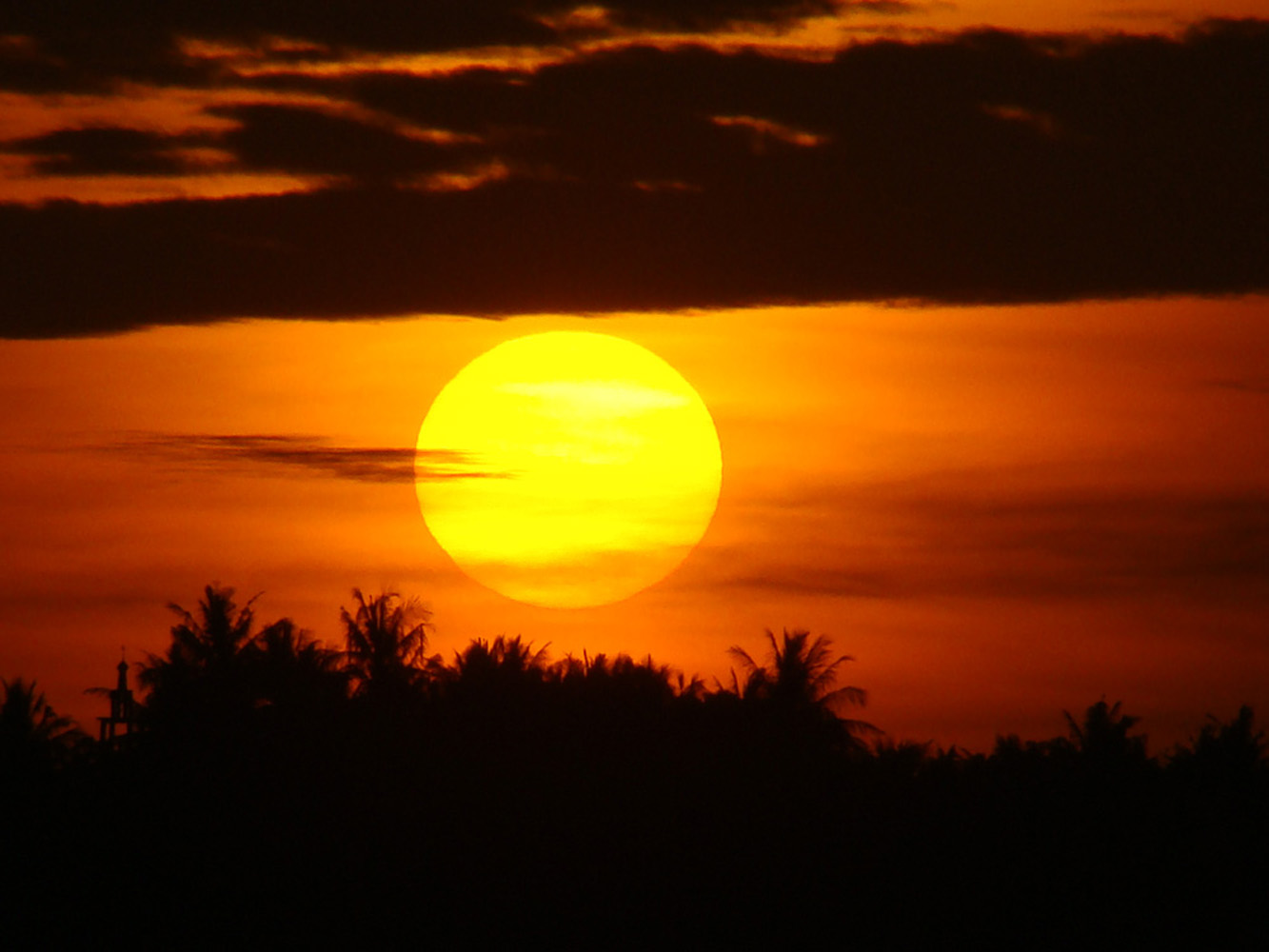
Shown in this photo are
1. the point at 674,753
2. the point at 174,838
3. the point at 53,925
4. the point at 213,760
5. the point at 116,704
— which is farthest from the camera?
the point at 116,704

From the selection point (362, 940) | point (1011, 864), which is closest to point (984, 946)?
point (1011, 864)

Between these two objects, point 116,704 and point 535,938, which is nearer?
point 535,938

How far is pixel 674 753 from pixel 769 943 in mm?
8326

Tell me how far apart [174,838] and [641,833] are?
367 inches

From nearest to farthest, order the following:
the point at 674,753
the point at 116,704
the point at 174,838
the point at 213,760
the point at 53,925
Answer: the point at 53,925, the point at 174,838, the point at 213,760, the point at 674,753, the point at 116,704

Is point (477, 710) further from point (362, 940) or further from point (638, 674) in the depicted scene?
point (362, 940)

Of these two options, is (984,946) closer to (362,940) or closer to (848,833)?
(848,833)

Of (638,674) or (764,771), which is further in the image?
(638,674)

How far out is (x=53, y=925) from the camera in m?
43.2

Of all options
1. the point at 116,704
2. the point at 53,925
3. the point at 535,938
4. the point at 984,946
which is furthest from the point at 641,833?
the point at 116,704

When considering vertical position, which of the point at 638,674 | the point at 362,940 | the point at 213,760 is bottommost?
the point at 362,940

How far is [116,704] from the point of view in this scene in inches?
2307

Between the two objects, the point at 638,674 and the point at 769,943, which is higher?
the point at 638,674

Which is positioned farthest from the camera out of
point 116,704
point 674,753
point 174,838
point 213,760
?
point 116,704
